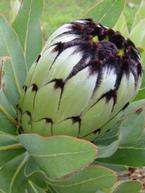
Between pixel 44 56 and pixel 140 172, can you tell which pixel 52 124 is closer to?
pixel 44 56

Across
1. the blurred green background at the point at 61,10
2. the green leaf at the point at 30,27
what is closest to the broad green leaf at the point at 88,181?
the green leaf at the point at 30,27

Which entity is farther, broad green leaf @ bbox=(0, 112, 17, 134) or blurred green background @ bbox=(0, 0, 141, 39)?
blurred green background @ bbox=(0, 0, 141, 39)

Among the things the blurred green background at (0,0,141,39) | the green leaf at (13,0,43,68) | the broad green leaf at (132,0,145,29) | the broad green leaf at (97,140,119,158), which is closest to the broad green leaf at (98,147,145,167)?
the broad green leaf at (97,140,119,158)

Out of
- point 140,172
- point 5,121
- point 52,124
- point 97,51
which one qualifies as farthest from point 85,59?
point 140,172

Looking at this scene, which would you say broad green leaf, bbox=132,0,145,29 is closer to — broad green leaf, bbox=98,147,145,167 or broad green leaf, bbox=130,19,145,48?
broad green leaf, bbox=130,19,145,48

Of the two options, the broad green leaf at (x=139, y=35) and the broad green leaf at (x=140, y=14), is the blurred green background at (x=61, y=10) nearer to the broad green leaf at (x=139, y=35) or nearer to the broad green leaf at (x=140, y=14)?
the broad green leaf at (x=140, y=14)

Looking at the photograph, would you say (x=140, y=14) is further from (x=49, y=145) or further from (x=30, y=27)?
(x=49, y=145)
